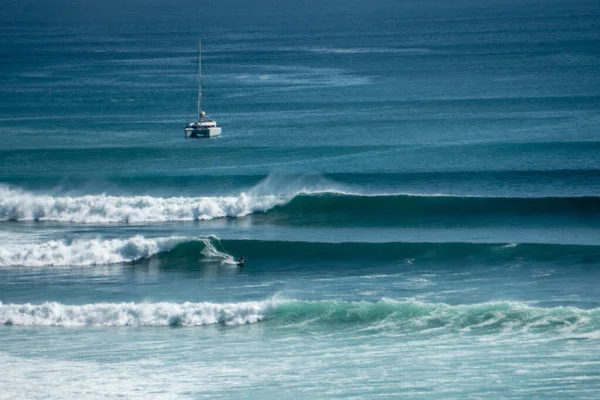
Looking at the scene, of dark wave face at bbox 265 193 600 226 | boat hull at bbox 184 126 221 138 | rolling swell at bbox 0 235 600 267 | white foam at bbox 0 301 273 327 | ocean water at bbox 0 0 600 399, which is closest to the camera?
ocean water at bbox 0 0 600 399

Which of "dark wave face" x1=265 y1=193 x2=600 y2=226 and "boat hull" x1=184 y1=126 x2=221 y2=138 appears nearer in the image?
"dark wave face" x1=265 y1=193 x2=600 y2=226

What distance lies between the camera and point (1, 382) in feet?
87.0

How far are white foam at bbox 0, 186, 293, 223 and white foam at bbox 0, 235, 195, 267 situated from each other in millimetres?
5036

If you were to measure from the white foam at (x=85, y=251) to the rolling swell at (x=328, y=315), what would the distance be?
6.60m

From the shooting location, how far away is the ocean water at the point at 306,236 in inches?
1070

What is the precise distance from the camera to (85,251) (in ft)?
129

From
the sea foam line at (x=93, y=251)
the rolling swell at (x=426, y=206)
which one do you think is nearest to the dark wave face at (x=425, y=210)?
the rolling swell at (x=426, y=206)

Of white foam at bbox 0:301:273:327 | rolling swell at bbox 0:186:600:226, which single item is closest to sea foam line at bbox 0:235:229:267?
rolling swell at bbox 0:186:600:226

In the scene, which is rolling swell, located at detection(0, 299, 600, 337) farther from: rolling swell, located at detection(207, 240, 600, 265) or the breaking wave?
the breaking wave

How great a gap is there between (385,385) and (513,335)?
512 cm

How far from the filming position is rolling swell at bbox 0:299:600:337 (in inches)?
1174

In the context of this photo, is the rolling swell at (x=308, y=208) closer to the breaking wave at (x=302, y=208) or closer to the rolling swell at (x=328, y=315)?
the breaking wave at (x=302, y=208)

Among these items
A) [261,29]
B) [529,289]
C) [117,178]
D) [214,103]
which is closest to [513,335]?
[529,289]

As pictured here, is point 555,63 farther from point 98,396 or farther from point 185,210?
point 98,396
